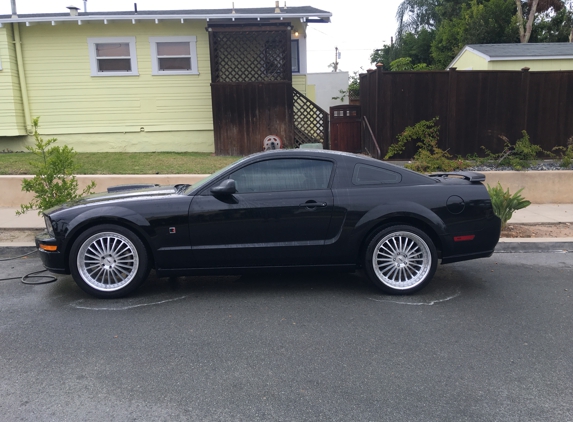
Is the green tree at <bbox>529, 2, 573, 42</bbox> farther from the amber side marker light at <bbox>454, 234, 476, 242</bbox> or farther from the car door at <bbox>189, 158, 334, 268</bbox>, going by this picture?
the car door at <bbox>189, 158, 334, 268</bbox>

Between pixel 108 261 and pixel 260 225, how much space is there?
5.14 feet

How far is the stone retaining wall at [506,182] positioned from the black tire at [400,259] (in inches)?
209

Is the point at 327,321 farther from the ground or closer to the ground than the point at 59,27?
closer to the ground

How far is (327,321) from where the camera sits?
15.2 feet

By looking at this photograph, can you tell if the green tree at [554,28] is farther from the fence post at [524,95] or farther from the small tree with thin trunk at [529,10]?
the fence post at [524,95]

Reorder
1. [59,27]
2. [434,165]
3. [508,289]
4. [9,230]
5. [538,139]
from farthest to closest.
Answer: [59,27], [538,139], [434,165], [9,230], [508,289]

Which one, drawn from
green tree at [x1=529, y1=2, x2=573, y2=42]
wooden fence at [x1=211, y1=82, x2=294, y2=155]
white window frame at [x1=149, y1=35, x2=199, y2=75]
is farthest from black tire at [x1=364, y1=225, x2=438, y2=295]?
green tree at [x1=529, y1=2, x2=573, y2=42]

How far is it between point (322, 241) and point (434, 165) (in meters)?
5.80

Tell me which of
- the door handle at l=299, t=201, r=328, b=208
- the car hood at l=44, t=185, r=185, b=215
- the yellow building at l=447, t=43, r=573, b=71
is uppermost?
the yellow building at l=447, t=43, r=573, b=71

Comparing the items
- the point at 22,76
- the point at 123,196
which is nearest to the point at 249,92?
the point at 22,76

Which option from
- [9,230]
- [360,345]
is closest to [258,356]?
[360,345]

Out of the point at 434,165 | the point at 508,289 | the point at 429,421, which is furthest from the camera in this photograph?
the point at 434,165

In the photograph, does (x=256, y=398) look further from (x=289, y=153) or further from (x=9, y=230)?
(x=9, y=230)

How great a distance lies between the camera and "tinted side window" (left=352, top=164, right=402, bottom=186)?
535 centimetres
